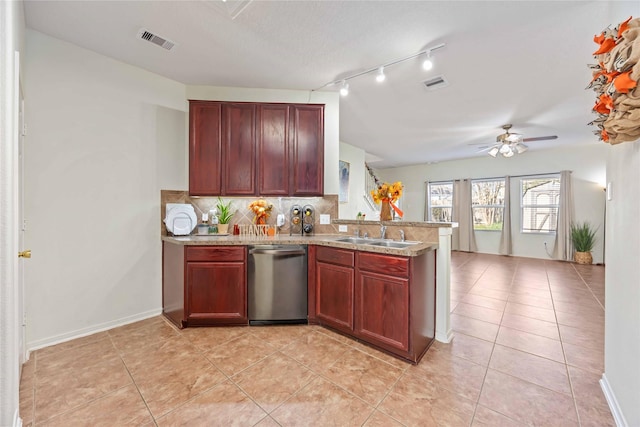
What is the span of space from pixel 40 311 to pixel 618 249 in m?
4.41

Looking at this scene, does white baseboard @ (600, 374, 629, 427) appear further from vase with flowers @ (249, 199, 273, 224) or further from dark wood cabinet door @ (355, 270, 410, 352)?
vase with flowers @ (249, 199, 273, 224)

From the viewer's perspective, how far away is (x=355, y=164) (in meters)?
6.11

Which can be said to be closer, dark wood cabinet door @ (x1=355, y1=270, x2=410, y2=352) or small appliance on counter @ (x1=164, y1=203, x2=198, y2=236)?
dark wood cabinet door @ (x1=355, y1=270, x2=410, y2=352)

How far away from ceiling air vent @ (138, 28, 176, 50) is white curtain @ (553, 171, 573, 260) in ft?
26.5

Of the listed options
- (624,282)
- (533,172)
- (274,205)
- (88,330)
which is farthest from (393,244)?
(533,172)

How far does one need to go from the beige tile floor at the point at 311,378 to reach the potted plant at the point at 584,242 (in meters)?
4.05

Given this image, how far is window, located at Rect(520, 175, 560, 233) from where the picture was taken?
6.31 m

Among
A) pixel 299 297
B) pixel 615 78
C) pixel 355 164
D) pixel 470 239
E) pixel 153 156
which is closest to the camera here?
pixel 615 78

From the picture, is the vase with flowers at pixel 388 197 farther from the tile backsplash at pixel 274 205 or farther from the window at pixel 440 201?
the window at pixel 440 201

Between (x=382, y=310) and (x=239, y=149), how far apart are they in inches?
91.7

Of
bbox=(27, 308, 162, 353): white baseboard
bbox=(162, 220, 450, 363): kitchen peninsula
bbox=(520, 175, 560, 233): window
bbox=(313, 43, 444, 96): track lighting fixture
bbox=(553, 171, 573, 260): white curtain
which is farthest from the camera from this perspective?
bbox=(520, 175, 560, 233): window

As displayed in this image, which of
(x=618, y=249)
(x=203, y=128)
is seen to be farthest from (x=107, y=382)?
(x=618, y=249)

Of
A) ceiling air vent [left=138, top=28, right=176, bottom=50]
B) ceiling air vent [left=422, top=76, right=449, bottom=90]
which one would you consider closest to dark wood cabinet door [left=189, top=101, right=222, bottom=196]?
ceiling air vent [left=138, top=28, right=176, bottom=50]

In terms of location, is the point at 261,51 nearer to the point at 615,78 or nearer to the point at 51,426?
the point at 615,78
